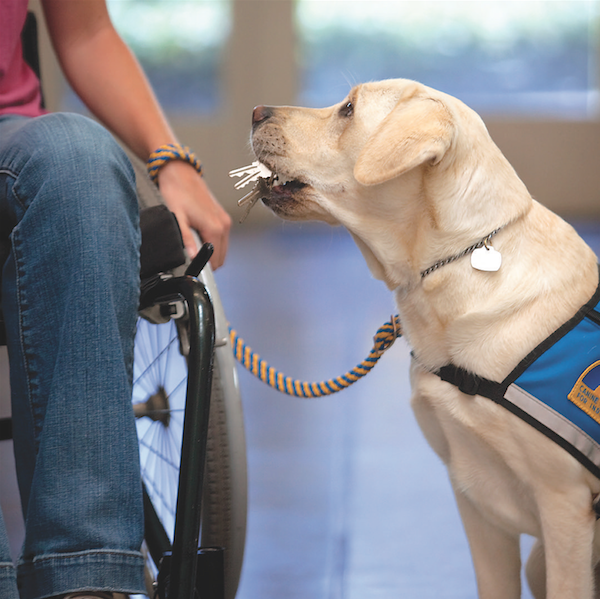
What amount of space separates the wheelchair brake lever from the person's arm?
0.75 ft

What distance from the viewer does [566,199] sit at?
6.77 m

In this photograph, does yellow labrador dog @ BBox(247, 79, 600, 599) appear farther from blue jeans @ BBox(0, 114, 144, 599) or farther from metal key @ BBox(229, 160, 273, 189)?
blue jeans @ BBox(0, 114, 144, 599)

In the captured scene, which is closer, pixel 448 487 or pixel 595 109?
pixel 448 487

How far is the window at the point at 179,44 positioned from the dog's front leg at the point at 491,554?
19.1ft

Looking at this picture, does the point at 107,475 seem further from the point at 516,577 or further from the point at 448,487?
the point at 448,487

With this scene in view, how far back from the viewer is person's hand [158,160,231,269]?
1245 mm

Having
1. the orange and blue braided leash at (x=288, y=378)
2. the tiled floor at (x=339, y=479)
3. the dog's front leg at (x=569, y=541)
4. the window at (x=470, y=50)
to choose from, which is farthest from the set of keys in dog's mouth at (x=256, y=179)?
the window at (x=470, y=50)

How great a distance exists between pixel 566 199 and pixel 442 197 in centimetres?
609

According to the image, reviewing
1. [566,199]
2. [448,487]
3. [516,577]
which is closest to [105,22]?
[516,577]

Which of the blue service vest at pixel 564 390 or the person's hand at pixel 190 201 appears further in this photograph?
the person's hand at pixel 190 201

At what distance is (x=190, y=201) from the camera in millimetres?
1248

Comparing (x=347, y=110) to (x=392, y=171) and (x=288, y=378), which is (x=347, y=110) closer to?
(x=392, y=171)

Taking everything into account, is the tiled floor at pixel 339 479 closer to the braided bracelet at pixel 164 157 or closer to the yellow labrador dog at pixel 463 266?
the yellow labrador dog at pixel 463 266

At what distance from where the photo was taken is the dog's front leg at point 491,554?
1229 mm
